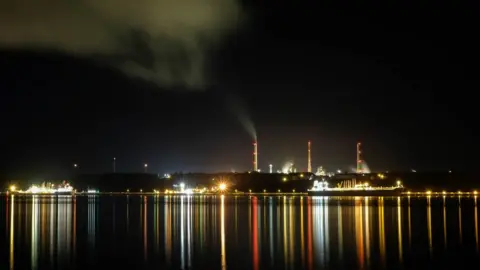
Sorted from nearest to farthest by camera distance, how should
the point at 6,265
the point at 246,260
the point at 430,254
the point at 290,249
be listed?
1. the point at 6,265
2. the point at 246,260
3. the point at 430,254
4. the point at 290,249

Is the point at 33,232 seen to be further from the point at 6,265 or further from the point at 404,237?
the point at 404,237

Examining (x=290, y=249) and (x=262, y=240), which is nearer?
(x=290, y=249)

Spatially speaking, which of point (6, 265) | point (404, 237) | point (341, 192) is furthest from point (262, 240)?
point (341, 192)

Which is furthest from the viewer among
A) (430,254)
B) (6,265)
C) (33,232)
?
(33,232)

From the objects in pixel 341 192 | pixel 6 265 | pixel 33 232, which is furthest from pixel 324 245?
pixel 341 192

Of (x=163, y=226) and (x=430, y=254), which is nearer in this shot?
(x=430, y=254)

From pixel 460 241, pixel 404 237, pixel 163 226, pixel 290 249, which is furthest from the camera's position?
pixel 163 226

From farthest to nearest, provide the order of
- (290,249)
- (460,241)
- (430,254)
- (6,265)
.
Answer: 1. (460,241)
2. (290,249)
3. (430,254)
4. (6,265)

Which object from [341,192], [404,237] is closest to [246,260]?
[404,237]

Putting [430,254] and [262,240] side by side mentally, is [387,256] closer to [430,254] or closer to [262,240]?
[430,254]

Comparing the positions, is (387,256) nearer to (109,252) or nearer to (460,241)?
(460,241)

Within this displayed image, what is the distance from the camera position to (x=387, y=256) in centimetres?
2591

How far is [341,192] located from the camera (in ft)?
576

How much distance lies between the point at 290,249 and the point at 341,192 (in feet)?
490
